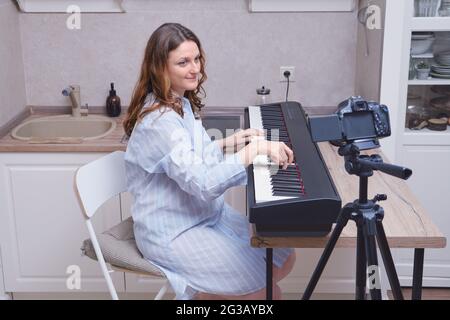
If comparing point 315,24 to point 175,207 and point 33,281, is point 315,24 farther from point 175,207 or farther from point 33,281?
point 33,281

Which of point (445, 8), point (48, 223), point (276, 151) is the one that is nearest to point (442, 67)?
point (445, 8)

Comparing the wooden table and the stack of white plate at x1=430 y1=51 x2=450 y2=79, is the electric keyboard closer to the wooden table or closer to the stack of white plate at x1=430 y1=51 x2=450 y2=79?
the wooden table

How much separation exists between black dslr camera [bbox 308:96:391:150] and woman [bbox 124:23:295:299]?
1.23 ft

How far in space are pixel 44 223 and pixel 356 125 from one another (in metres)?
1.73

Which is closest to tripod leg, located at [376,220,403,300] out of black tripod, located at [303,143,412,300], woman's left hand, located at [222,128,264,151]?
black tripod, located at [303,143,412,300]

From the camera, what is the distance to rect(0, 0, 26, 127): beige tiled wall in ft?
9.87

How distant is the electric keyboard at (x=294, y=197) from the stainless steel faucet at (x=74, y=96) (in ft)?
4.51

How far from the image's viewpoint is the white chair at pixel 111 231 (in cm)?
212

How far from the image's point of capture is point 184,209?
7.06 ft

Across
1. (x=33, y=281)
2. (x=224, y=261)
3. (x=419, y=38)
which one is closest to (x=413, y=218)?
(x=224, y=261)

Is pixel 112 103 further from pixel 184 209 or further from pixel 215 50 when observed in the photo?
pixel 184 209

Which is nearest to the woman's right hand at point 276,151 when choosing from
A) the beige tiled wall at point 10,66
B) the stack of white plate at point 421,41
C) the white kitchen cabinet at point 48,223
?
the white kitchen cabinet at point 48,223

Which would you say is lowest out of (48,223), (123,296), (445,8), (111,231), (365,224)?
(123,296)
